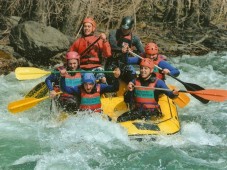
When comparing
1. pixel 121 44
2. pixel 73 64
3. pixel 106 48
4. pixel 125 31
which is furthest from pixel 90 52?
pixel 73 64

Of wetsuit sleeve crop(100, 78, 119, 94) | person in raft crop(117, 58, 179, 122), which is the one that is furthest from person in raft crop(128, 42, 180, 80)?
wetsuit sleeve crop(100, 78, 119, 94)

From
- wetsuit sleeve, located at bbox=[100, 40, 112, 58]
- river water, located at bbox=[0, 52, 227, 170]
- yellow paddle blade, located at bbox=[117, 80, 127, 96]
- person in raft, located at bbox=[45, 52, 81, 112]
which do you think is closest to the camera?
river water, located at bbox=[0, 52, 227, 170]

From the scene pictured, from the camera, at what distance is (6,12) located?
40.7ft

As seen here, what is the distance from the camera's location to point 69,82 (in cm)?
705

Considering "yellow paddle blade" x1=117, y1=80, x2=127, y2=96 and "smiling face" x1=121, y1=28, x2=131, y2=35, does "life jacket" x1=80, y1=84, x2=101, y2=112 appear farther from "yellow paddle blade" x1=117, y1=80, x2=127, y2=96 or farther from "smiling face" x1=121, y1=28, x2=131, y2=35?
"smiling face" x1=121, y1=28, x2=131, y2=35

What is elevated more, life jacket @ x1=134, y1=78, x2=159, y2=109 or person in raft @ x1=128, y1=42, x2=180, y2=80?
person in raft @ x1=128, y1=42, x2=180, y2=80

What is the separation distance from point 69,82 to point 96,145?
46.1 inches

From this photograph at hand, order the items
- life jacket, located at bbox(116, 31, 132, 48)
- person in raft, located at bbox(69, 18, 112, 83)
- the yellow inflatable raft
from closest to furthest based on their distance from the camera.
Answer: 1. the yellow inflatable raft
2. person in raft, located at bbox(69, 18, 112, 83)
3. life jacket, located at bbox(116, 31, 132, 48)

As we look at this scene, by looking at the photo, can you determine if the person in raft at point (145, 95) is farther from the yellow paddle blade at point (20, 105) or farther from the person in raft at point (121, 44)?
the yellow paddle blade at point (20, 105)

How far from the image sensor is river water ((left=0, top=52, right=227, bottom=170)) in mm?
5918

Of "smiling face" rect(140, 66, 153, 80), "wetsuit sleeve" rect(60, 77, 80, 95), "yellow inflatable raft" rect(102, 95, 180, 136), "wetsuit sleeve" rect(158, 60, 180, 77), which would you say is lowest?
"yellow inflatable raft" rect(102, 95, 180, 136)

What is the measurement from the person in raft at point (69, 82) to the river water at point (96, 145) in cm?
23

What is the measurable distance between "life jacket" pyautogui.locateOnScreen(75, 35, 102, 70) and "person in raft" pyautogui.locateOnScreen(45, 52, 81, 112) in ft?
2.30

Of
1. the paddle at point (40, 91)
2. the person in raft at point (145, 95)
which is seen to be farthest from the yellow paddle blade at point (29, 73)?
the person in raft at point (145, 95)
